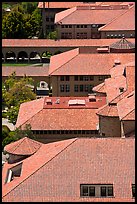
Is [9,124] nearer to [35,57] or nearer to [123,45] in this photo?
[123,45]

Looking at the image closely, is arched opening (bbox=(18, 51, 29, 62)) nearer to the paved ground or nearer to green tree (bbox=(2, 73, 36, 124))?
green tree (bbox=(2, 73, 36, 124))

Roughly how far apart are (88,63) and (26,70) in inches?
693

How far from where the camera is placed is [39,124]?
6109cm

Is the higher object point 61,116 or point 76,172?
point 61,116

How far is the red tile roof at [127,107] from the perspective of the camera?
54.7 meters

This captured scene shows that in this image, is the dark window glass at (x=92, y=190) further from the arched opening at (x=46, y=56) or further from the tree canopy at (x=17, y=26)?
the tree canopy at (x=17, y=26)

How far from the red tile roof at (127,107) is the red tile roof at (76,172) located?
689cm

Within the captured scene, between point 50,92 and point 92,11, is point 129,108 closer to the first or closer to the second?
point 50,92

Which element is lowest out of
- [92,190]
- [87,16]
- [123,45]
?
[92,190]

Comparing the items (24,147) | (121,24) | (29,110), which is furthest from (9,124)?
(121,24)

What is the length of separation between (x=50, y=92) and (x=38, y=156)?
36460mm

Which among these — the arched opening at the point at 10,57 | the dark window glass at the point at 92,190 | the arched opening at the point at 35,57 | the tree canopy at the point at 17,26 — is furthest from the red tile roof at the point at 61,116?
the tree canopy at the point at 17,26

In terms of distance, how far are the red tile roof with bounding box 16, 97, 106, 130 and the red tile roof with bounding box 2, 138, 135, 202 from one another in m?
11.6

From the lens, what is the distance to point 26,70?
9694 cm
